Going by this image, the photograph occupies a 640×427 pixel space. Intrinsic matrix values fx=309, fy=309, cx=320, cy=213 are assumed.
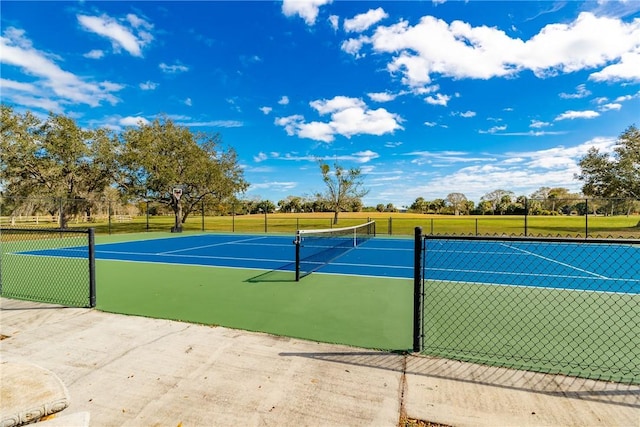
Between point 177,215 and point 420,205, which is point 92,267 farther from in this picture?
point 420,205

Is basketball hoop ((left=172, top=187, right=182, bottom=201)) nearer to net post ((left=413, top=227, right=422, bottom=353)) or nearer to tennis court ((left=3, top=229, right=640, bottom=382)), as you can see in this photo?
tennis court ((left=3, top=229, right=640, bottom=382))

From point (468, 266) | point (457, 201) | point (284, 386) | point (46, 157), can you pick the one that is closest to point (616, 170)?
point (457, 201)

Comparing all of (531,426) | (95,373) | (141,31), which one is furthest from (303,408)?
(141,31)

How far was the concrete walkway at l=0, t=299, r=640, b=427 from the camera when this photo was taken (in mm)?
2338

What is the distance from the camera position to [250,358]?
327cm

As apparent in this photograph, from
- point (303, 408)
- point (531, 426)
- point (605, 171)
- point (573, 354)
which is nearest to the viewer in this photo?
point (531, 426)

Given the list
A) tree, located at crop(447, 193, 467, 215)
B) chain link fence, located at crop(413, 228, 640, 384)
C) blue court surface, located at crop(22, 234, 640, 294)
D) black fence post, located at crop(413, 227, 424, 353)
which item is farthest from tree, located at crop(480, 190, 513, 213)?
black fence post, located at crop(413, 227, 424, 353)

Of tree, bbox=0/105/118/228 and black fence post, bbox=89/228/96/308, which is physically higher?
tree, bbox=0/105/118/228

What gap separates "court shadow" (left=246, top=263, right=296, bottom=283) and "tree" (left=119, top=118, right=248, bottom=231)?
682 inches

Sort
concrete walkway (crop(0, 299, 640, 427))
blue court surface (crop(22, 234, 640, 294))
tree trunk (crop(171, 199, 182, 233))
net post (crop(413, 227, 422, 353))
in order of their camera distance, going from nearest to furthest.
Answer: concrete walkway (crop(0, 299, 640, 427))
net post (crop(413, 227, 422, 353))
blue court surface (crop(22, 234, 640, 294))
tree trunk (crop(171, 199, 182, 233))

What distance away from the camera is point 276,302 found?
537 cm

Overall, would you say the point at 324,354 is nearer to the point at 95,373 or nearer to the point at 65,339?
the point at 95,373

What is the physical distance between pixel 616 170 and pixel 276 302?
3282 cm

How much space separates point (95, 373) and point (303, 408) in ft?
6.91
